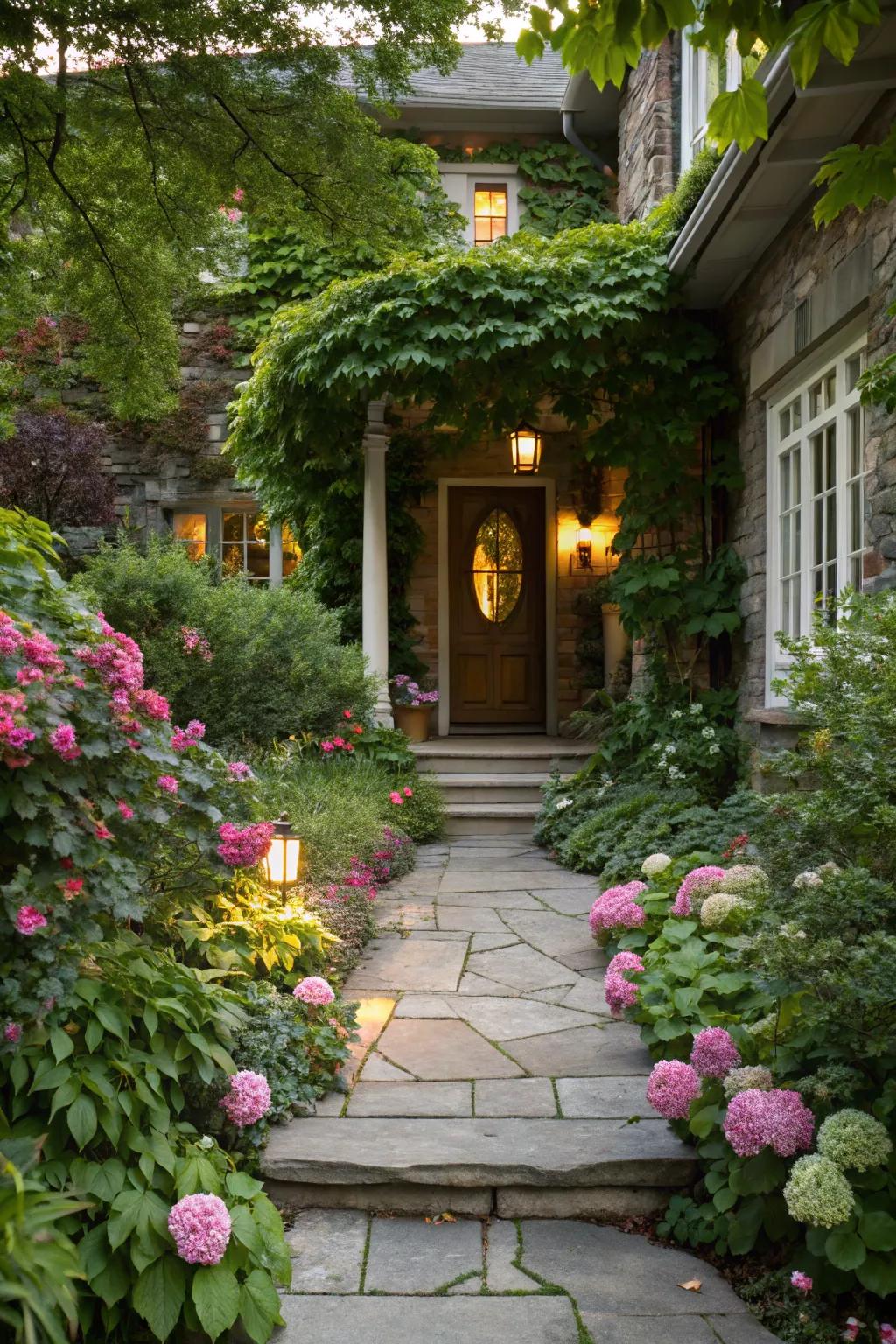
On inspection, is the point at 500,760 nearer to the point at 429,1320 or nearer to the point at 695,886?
the point at 695,886

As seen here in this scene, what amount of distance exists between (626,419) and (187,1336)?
5780 mm

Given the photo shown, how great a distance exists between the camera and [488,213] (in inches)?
389

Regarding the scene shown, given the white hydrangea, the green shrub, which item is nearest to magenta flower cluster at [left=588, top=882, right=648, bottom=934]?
the white hydrangea

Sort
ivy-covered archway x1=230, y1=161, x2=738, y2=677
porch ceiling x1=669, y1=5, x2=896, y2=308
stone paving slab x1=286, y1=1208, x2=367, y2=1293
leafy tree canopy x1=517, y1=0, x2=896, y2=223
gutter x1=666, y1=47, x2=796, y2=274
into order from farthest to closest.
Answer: ivy-covered archway x1=230, y1=161, x2=738, y2=677, gutter x1=666, y1=47, x2=796, y2=274, porch ceiling x1=669, y1=5, x2=896, y2=308, stone paving slab x1=286, y1=1208, x2=367, y2=1293, leafy tree canopy x1=517, y1=0, x2=896, y2=223

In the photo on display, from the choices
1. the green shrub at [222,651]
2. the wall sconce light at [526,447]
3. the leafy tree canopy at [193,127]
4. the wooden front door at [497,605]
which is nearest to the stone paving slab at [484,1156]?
the green shrub at [222,651]

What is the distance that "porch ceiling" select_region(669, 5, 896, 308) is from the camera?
396 cm

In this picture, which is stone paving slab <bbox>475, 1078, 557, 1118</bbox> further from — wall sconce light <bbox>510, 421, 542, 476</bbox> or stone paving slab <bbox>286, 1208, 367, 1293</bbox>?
wall sconce light <bbox>510, 421, 542, 476</bbox>

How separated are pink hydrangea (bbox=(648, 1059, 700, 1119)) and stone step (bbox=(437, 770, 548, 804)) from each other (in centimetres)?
489

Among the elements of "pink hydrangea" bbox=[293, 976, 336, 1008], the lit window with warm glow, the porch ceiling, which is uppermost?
the lit window with warm glow

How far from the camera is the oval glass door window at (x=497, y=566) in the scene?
10.3 meters

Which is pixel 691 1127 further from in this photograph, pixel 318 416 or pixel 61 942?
pixel 318 416

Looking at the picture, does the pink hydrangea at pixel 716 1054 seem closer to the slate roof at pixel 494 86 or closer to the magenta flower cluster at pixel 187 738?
the magenta flower cluster at pixel 187 738

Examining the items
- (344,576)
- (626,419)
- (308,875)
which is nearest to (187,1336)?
(308,875)

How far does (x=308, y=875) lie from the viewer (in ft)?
15.3
